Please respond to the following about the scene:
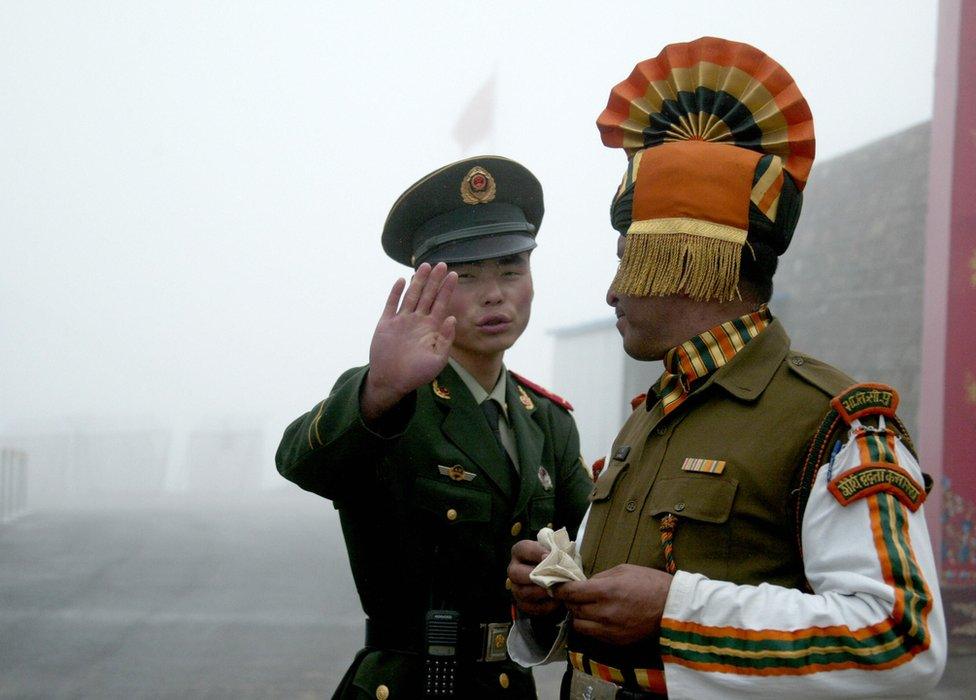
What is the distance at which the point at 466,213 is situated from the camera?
2533mm

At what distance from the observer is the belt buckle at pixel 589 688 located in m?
1.54

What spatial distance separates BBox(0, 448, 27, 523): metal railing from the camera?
564 centimetres

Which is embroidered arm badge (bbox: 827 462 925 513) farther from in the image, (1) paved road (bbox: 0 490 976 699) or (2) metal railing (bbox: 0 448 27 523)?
(2) metal railing (bbox: 0 448 27 523)

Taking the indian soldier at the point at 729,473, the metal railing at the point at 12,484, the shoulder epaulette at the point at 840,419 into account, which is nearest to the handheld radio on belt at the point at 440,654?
the indian soldier at the point at 729,473

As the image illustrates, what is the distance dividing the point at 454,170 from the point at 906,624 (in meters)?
1.62

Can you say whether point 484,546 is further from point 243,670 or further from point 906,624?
point 243,670

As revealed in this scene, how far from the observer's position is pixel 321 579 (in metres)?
5.96

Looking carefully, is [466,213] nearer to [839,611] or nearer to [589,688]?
[589,688]

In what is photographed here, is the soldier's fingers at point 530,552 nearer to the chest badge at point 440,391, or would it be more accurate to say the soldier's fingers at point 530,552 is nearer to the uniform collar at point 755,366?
the uniform collar at point 755,366

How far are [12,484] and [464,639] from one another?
4.45 m

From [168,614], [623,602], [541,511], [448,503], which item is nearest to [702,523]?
[623,602]

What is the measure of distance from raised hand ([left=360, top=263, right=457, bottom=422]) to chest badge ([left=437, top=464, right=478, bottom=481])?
1.11 feet

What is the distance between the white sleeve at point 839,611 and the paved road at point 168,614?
3.31 m

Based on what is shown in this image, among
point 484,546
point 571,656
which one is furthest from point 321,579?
point 571,656
